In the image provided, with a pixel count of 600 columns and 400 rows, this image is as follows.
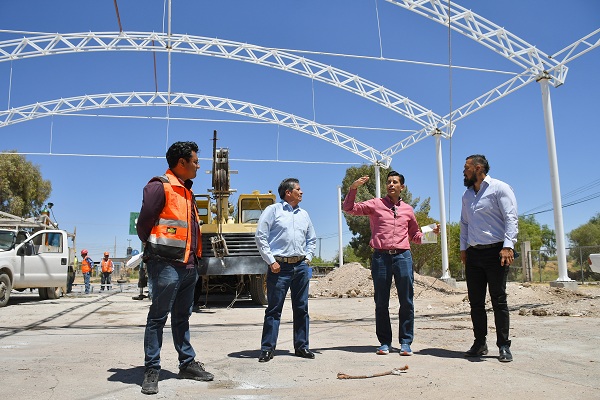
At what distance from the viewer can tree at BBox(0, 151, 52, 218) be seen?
39.0 meters

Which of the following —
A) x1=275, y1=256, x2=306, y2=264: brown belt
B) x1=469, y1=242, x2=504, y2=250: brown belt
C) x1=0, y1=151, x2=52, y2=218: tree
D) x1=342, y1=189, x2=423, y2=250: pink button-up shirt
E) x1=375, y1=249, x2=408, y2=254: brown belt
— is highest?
x1=0, y1=151, x2=52, y2=218: tree

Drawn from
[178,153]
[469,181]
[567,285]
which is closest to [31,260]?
[178,153]

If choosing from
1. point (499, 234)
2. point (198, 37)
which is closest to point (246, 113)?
point (198, 37)

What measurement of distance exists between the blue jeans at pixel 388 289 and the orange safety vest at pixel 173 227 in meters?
2.19

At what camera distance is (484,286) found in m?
5.19

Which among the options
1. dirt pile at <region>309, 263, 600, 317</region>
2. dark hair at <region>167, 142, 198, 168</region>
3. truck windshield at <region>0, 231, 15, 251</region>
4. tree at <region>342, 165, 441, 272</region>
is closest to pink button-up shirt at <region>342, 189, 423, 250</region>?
dark hair at <region>167, 142, 198, 168</region>

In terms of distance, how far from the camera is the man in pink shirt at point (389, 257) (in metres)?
5.34

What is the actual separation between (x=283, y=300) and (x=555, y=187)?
11153 millimetres

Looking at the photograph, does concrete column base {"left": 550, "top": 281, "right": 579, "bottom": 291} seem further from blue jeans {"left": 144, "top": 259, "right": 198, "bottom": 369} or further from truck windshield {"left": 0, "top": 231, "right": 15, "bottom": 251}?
truck windshield {"left": 0, "top": 231, "right": 15, "bottom": 251}

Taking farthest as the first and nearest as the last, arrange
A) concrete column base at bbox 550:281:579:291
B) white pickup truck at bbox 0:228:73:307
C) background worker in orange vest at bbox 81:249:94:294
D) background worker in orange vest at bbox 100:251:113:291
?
1. background worker in orange vest at bbox 100:251:113:291
2. background worker in orange vest at bbox 81:249:94:294
3. concrete column base at bbox 550:281:579:291
4. white pickup truck at bbox 0:228:73:307

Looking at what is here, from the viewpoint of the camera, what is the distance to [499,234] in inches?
197

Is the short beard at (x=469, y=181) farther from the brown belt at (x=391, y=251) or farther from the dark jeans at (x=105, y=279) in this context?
the dark jeans at (x=105, y=279)

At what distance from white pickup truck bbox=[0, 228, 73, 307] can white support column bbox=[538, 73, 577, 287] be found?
12953mm

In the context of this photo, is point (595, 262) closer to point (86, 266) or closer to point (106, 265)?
point (86, 266)
